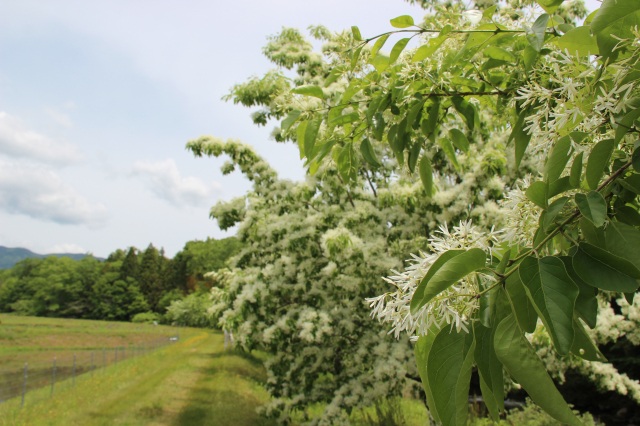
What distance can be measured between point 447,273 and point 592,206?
30cm

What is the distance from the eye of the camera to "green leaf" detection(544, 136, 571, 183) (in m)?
0.90

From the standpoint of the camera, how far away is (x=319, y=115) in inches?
65.1

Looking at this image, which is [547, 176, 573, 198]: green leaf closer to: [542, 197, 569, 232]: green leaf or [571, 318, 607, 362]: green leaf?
Result: [542, 197, 569, 232]: green leaf

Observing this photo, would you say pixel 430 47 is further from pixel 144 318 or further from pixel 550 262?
pixel 144 318

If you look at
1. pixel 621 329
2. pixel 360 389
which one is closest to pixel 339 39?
pixel 360 389

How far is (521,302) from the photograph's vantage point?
0.81 meters

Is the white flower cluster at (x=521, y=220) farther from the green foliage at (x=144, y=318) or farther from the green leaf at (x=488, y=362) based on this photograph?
the green foliage at (x=144, y=318)

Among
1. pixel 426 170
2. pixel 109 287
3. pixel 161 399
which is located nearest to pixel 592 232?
pixel 426 170

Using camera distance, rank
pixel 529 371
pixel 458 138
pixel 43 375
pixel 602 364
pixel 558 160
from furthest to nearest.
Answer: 1. pixel 43 375
2. pixel 602 364
3. pixel 458 138
4. pixel 558 160
5. pixel 529 371

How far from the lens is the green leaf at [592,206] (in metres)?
0.81

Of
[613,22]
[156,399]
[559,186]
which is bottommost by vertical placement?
[156,399]

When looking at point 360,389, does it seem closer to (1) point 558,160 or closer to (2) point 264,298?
(2) point 264,298

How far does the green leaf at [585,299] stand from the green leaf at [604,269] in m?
0.02

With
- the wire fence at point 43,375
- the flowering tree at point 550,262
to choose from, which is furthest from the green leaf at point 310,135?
the wire fence at point 43,375
